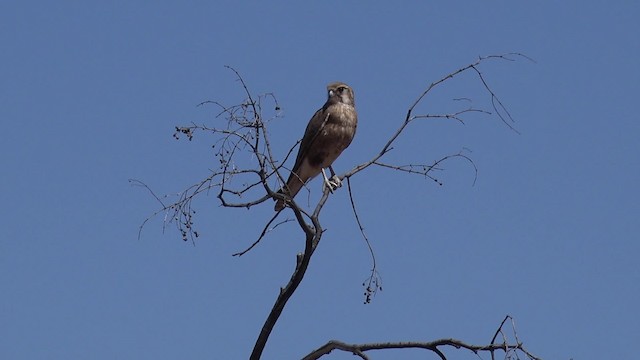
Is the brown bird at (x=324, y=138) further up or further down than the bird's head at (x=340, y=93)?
further down

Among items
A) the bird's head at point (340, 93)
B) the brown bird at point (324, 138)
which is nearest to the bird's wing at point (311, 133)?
the brown bird at point (324, 138)

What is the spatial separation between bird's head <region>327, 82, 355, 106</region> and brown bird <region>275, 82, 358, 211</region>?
3 cm

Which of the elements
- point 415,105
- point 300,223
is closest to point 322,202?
point 300,223

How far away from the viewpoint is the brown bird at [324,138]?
9516 millimetres

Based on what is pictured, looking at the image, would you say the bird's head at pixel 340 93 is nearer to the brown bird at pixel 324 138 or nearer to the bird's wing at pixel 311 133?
the brown bird at pixel 324 138

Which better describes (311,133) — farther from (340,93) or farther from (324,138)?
(340,93)

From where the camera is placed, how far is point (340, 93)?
9.91 metres

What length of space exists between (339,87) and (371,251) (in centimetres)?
305

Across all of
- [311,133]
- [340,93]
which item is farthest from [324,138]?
[340,93]

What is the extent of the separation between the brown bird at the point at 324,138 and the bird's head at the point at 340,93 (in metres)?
0.03

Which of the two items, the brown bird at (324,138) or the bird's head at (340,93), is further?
the bird's head at (340,93)

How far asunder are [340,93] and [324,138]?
558 millimetres

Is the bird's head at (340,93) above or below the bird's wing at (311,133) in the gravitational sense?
above

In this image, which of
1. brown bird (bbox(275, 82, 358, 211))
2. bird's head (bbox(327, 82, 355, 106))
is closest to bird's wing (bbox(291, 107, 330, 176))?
brown bird (bbox(275, 82, 358, 211))
